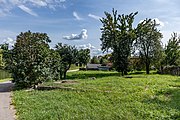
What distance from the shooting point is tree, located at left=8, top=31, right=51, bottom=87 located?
61.6 feet

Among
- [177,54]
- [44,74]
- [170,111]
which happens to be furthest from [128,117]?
[177,54]

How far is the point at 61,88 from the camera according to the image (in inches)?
565

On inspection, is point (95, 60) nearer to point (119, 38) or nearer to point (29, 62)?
point (119, 38)

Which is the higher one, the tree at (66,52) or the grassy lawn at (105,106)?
the tree at (66,52)

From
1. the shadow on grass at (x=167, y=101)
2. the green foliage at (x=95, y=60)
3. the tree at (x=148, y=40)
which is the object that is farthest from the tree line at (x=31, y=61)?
the green foliage at (x=95, y=60)

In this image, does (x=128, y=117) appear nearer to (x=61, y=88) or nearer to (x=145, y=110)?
(x=145, y=110)

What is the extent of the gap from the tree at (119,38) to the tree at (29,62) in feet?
44.4

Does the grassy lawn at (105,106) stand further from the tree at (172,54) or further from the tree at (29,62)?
the tree at (172,54)

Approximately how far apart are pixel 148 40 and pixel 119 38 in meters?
4.69

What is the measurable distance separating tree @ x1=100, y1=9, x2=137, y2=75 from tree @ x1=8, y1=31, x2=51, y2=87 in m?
13.5

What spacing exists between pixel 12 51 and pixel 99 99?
13600 millimetres

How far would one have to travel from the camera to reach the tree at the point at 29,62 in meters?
18.8

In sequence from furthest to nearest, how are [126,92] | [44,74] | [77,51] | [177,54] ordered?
[177,54]
[77,51]
[44,74]
[126,92]

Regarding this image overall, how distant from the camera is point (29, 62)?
62.8 ft
